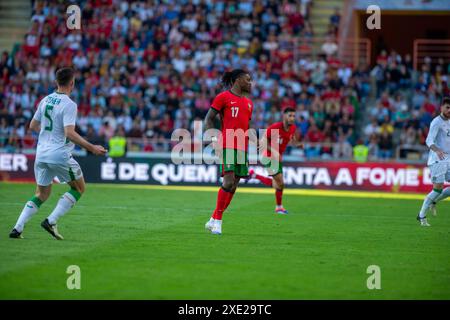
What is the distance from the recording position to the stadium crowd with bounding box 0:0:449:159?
28.2 metres

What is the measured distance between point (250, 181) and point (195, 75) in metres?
6.69

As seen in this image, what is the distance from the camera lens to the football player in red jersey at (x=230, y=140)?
513 inches

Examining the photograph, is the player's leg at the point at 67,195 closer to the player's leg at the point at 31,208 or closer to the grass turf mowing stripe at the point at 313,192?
the player's leg at the point at 31,208

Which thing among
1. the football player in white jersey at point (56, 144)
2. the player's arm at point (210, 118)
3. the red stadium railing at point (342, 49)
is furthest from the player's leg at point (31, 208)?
the red stadium railing at point (342, 49)

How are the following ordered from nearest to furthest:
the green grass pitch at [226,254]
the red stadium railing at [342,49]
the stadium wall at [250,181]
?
the green grass pitch at [226,254] < the stadium wall at [250,181] < the red stadium railing at [342,49]

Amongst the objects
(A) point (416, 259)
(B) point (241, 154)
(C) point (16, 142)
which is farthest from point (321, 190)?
(A) point (416, 259)

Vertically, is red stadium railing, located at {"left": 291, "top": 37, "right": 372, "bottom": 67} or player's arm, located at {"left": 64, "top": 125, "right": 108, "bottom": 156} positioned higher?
red stadium railing, located at {"left": 291, "top": 37, "right": 372, "bottom": 67}

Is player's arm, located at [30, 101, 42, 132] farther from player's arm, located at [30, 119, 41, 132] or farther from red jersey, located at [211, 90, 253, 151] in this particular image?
red jersey, located at [211, 90, 253, 151]

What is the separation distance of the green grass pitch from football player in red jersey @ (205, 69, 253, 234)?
542 millimetres

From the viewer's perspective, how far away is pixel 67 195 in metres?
11.8

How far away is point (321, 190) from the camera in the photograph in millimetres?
25516

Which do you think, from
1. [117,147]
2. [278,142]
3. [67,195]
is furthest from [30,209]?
[117,147]

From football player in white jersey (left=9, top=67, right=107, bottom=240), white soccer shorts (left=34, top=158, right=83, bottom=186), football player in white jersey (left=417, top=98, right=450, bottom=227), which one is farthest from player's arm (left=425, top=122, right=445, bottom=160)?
white soccer shorts (left=34, top=158, right=83, bottom=186)

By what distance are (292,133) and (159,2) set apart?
A: 17781 mm
